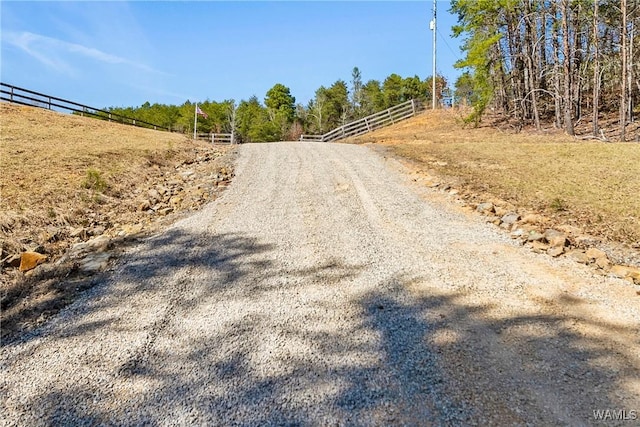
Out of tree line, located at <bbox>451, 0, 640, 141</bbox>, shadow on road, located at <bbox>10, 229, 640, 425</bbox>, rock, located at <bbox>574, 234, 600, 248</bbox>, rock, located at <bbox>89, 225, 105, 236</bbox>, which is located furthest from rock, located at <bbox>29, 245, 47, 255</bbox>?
tree line, located at <bbox>451, 0, 640, 141</bbox>

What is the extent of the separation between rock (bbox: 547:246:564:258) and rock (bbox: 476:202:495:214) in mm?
1600

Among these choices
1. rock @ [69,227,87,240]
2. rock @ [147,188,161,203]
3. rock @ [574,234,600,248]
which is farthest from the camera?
rock @ [147,188,161,203]

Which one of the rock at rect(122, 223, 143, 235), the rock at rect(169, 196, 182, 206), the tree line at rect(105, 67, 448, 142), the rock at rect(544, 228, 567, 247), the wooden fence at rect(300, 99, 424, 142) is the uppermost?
the tree line at rect(105, 67, 448, 142)

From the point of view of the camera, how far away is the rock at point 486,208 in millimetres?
6012

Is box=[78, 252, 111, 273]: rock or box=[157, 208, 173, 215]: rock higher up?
box=[157, 208, 173, 215]: rock

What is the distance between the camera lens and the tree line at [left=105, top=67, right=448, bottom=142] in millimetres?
47750

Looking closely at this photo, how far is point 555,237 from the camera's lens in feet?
15.4

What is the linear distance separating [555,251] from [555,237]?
0.41 m

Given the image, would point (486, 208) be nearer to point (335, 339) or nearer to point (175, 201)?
point (335, 339)

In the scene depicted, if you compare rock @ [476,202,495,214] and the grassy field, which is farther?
rock @ [476,202,495,214]

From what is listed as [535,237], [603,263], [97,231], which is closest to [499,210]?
[535,237]

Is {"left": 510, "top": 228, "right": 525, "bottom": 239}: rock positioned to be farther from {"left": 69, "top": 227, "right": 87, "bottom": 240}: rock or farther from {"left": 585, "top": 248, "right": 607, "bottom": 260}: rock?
{"left": 69, "top": 227, "right": 87, "bottom": 240}: rock

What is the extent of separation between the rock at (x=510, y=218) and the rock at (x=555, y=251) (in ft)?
3.38

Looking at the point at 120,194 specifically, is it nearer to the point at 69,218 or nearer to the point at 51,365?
the point at 69,218
